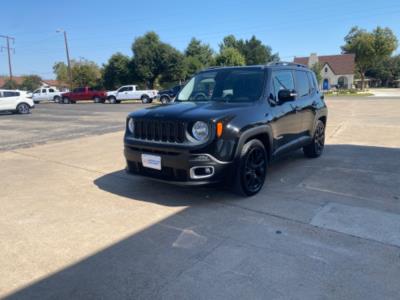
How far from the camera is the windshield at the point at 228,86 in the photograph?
518cm

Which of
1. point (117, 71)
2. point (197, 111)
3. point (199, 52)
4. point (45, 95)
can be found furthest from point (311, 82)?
point (199, 52)

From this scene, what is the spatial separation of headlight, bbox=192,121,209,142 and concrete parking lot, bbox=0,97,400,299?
94 centimetres

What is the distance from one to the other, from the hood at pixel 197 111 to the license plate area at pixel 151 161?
1.73 feet

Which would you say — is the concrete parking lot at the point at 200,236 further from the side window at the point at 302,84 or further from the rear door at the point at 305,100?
the side window at the point at 302,84

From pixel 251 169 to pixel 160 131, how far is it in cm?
138

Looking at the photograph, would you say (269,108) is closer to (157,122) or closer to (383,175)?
(157,122)

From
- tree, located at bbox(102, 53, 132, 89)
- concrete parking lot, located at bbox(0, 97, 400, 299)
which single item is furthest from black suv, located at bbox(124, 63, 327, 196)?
tree, located at bbox(102, 53, 132, 89)

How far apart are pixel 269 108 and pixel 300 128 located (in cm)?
142

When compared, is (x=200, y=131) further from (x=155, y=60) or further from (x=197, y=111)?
(x=155, y=60)

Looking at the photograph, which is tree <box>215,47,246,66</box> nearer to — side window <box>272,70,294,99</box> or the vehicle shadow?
side window <box>272,70,294,99</box>

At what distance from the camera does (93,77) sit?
5909 cm

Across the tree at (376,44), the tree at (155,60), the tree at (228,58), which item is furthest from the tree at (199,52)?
the tree at (376,44)

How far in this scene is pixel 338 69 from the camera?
232ft

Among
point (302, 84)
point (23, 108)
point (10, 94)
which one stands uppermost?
point (10, 94)
